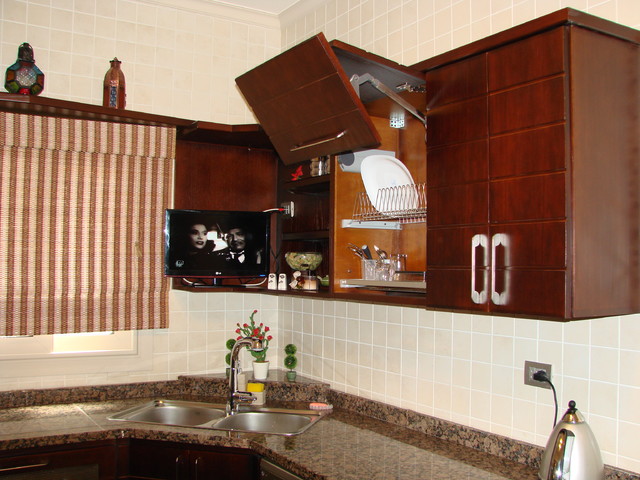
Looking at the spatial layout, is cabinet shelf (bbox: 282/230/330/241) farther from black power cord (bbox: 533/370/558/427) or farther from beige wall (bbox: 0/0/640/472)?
black power cord (bbox: 533/370/558/427)

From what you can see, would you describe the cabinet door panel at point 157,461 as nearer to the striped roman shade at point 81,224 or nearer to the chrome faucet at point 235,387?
the chrome faucet at point 235,387

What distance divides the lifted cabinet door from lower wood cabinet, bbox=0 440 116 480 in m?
1.55

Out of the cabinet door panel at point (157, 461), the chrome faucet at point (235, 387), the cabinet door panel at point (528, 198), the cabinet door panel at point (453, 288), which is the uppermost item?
the cabinet door panel at point (528, 198)

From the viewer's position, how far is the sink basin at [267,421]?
285 centimetres

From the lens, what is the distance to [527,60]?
1733 mm

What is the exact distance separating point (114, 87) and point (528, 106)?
7.18 feet

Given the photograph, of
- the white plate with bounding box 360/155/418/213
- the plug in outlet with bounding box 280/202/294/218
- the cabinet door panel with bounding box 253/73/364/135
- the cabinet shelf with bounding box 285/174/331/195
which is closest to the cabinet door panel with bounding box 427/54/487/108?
the cabinet door panel with bounding box 253/73/364/135

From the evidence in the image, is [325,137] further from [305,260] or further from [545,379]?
[545,379]

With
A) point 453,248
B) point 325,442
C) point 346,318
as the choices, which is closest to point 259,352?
point 346,318

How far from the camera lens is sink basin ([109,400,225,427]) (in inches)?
118

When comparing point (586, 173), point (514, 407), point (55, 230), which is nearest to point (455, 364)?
point (514, 407)

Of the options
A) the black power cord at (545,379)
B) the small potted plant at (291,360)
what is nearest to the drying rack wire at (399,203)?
the black power cord at (545,379)

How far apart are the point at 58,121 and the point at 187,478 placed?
181 cm

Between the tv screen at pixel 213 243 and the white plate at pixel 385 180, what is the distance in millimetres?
814
